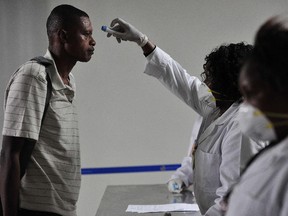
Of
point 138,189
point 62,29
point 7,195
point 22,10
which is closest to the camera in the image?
point 7,195

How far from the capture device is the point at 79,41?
211 cm

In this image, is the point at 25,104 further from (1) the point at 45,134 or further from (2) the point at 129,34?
(2) the point at 129,34


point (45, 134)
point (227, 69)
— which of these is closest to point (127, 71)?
point (227, 69)

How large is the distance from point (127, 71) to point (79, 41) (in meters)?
1.91

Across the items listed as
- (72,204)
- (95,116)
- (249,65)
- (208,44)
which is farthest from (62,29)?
(208,44)

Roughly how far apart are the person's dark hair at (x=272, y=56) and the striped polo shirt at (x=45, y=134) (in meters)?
1.02

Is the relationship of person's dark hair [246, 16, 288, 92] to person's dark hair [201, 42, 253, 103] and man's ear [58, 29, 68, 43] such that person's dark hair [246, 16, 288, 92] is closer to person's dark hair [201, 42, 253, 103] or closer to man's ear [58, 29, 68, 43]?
person's dark hair [201, 42, 253, 103]

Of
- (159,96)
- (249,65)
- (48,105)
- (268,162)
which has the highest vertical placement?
(249,65)

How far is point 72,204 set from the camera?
1912 millimetres

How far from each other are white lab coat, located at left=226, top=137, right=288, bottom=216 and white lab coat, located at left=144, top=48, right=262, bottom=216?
821 mm

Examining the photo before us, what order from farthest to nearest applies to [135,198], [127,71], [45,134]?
1. [127,71]
2. [135,198]
3. [45,134]

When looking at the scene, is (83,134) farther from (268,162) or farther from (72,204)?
(268,162)

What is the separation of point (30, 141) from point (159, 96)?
2387 millimetres

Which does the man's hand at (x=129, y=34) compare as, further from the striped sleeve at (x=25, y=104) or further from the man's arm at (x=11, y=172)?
the man's arm at (x=11, y=172)
